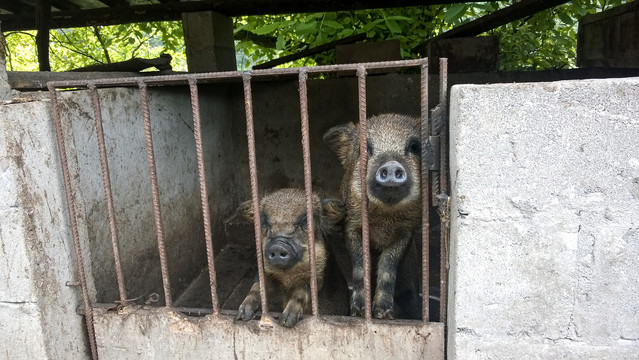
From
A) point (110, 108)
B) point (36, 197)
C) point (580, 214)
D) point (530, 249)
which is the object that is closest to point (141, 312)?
point (36, 197)

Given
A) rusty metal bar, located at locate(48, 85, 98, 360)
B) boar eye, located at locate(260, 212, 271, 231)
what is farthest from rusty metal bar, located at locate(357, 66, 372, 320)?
rusty metal bar, located at locate(48, 85, 98, 360)

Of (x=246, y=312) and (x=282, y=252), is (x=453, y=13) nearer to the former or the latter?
(x=282, y=252)

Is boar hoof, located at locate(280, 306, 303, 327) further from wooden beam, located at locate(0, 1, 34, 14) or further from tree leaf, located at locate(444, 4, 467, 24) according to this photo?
wooden beam, located at locate(0, 1, 34, 14)

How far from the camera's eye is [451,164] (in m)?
1.96

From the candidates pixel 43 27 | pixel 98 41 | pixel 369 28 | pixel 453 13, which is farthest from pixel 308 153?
pixel 98 41

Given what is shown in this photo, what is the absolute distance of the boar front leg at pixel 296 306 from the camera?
2.43m

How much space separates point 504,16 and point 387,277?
122 inches

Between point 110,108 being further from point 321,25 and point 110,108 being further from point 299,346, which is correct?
point 321,25

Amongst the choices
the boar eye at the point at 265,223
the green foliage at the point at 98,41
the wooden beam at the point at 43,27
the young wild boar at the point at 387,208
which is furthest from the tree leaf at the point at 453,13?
the green foliage at the point at 98,41

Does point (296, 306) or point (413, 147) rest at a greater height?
point (413, 147)

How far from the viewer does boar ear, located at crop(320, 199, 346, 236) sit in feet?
10.7

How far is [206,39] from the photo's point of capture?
4773 millimetres

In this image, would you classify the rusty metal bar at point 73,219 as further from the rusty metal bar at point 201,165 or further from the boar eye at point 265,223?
the boar eye at point 265,223

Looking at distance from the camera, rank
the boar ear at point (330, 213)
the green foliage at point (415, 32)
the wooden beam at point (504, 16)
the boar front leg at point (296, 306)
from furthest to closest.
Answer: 1. the green foliage at point (415, 32)
2. the wooden beam at point (504, 16)
3. the boar ear at point (330, 213)
4. the boar front leg at point (296, 306)
